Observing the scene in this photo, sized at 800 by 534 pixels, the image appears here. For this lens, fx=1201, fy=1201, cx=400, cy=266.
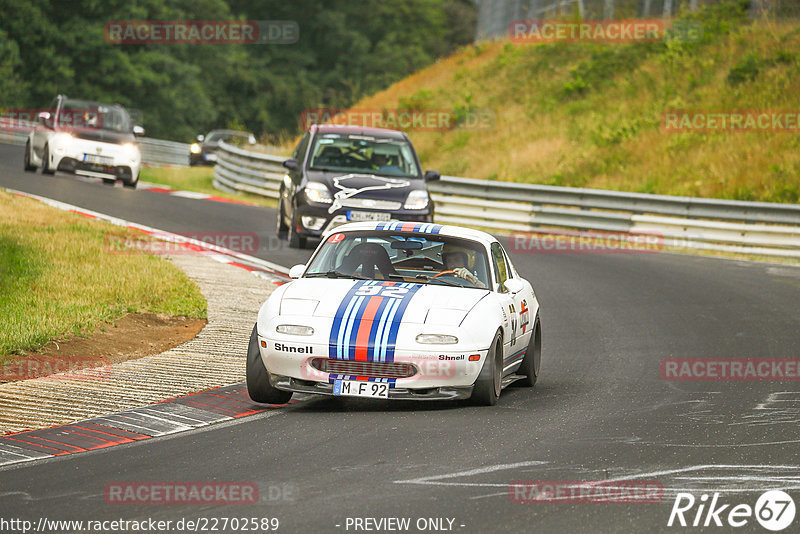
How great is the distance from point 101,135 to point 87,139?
Result: 33 cm

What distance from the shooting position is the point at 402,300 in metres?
9.02

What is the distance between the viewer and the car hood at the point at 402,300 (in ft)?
29.0

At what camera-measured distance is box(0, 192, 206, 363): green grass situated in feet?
36.5

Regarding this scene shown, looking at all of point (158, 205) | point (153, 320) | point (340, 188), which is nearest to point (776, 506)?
point (153, 320)

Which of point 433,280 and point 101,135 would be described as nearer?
point 433,280

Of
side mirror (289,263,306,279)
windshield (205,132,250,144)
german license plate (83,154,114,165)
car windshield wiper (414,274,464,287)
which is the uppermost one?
windshield (205,132,250,144)

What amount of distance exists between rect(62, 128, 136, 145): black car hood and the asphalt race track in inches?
606

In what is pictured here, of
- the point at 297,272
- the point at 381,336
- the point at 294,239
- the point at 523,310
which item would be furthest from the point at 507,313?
the point at 294,239

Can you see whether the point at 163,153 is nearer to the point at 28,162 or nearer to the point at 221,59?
the point at 221,59

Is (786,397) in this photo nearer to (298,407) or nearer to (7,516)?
(298,407)

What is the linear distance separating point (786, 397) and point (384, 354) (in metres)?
3.53

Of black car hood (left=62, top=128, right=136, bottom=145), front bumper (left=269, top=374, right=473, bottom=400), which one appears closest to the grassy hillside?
black car hood (left=62, top=128, right=136, bottom=145)

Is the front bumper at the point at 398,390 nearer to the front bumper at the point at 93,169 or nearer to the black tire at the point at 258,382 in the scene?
the black tire at the point at 258,382

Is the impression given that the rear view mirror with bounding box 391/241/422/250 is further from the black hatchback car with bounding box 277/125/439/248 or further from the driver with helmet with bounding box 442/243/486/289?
the black hatchback car with bounding box 277/125/439/248
